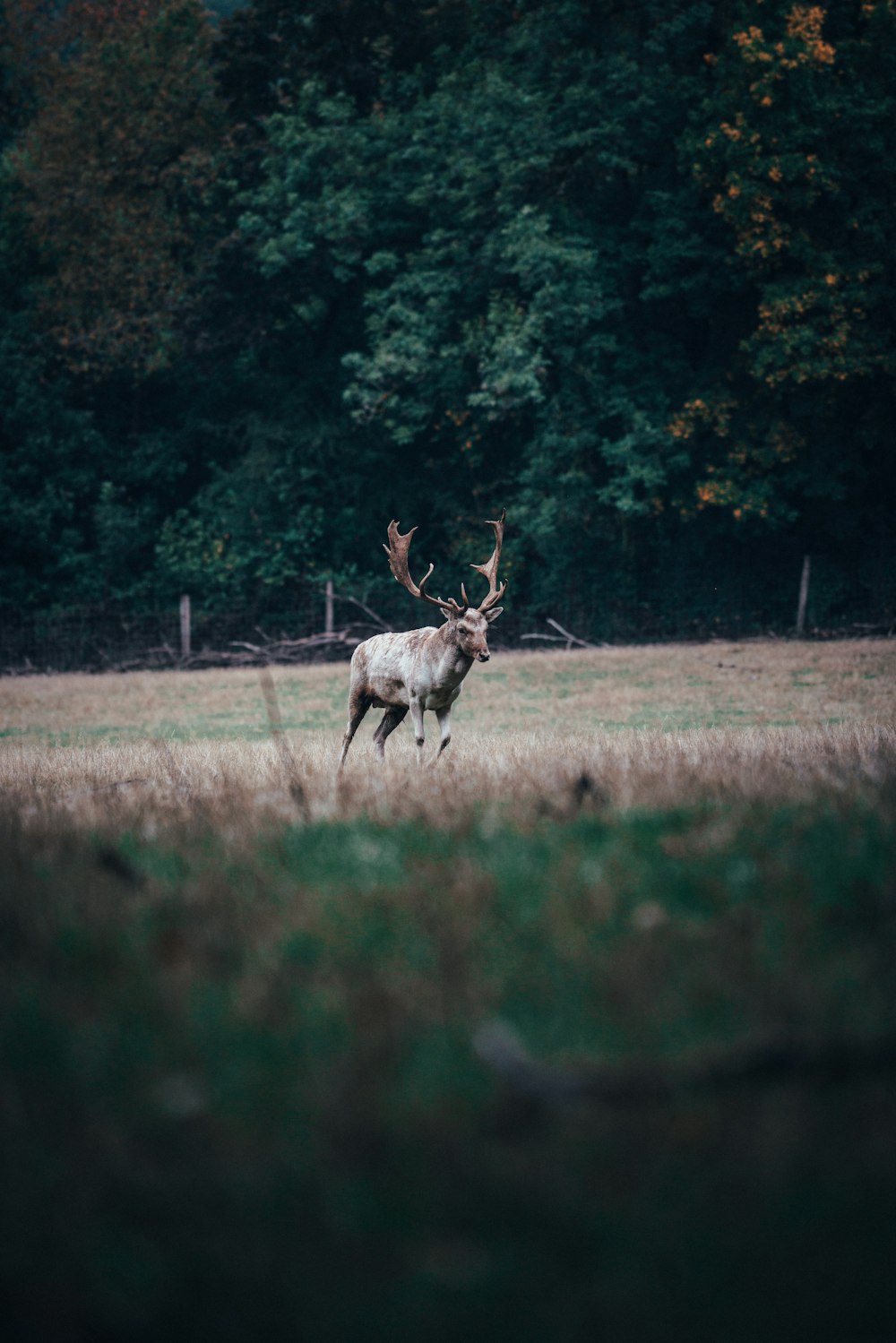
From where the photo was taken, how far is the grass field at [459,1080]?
245 cm

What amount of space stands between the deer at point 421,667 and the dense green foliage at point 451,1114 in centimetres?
597

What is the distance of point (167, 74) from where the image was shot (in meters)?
38.1

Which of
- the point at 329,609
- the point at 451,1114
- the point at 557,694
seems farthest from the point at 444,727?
the point at 329,609

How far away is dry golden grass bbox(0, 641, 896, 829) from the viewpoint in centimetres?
692

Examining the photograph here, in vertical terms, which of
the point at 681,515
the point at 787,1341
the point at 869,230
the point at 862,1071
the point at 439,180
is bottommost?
the point at 787,1341

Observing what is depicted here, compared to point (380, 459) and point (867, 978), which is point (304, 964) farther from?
point (380, 459)

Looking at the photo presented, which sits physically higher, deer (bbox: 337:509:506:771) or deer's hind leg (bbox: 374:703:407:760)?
deer (bbox: 337:509:506:771)

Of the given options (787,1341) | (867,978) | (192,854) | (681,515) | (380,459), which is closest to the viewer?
(787,1341)

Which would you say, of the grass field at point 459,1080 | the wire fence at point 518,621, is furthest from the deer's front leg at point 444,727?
the wire fence at point 518,621

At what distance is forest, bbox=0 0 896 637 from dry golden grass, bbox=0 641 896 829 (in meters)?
7.37

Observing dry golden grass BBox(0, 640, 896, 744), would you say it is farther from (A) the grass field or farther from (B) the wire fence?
(A) the grass field

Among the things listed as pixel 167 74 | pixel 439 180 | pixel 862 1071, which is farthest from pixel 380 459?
pixel 862 1071

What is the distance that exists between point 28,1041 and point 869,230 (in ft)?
100.0

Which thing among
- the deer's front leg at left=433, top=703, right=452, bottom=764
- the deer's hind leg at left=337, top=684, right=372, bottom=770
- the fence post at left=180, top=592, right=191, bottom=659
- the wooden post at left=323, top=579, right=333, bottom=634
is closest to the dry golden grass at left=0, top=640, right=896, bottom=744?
the fence post at left=180, top=592, right=191, bottom=659
